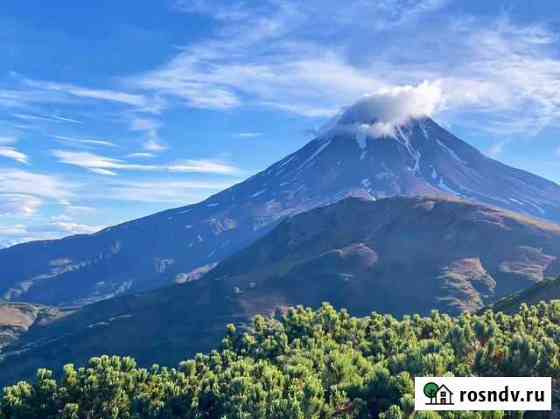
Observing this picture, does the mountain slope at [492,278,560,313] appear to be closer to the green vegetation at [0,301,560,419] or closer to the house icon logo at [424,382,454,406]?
the green vegetation at [0,301,560,419]

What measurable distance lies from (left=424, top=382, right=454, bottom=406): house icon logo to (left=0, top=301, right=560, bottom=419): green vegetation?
779 millimetres

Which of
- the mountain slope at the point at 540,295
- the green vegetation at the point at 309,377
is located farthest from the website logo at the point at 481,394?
the mountain slope at the point at 540,295

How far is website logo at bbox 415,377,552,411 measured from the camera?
75.7 feet

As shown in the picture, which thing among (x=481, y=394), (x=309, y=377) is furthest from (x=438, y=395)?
(x=309, y=377)

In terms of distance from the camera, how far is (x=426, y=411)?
21.3m

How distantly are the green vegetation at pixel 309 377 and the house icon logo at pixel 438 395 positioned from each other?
2.56 feet

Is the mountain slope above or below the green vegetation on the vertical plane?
above

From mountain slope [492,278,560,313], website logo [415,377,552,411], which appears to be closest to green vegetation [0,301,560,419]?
website logo [415,377,552,411]

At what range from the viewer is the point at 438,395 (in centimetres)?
2356

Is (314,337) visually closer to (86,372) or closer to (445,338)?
(445,338)

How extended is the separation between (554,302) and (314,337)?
1763 cm

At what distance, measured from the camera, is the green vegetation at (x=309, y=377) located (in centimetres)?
2581

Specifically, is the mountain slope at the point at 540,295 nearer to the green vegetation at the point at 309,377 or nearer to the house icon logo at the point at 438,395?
the green vegetation at the point at 309,377

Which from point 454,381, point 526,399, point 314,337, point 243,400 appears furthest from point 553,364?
point 314,337
